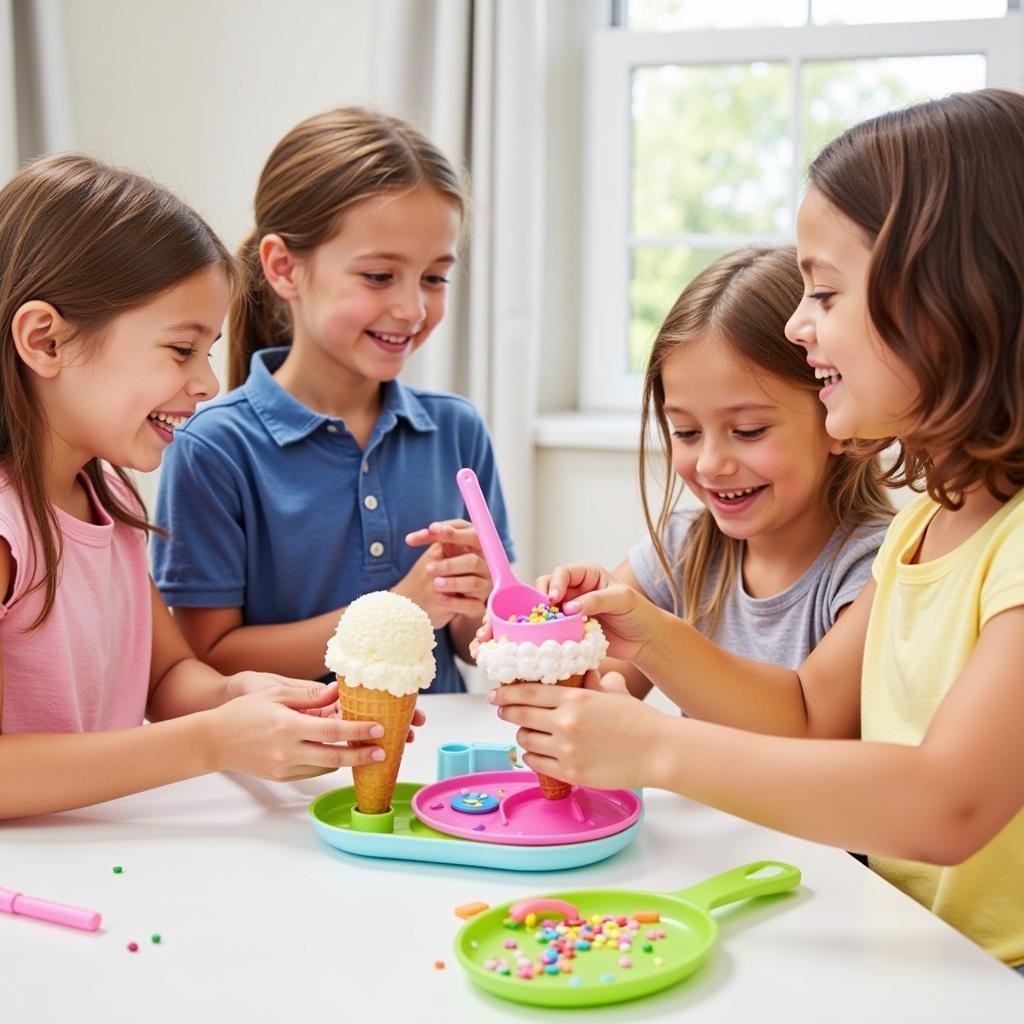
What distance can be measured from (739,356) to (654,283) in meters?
1.55

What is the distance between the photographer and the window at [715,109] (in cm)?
273

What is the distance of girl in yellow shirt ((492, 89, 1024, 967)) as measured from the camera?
3.16ft

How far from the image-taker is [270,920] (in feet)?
3.11

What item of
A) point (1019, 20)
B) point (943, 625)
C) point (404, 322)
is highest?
point (1019, 20)

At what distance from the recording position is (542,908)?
94 centimetres

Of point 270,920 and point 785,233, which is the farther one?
point 785,233

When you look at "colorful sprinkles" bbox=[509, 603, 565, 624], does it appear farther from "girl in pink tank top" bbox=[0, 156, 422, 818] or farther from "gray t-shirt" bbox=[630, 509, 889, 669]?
"gray t-shirt" bbox=[630, 509, 889, 669]

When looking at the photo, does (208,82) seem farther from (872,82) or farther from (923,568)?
(923,568)

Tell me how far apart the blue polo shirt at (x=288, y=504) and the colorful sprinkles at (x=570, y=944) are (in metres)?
1.01

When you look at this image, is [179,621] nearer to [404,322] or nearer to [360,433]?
[360,433]

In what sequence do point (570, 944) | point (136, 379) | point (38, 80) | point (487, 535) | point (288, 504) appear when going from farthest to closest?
point (38, 80) → point (288, 504) → point (136, 379) → point (487, 535) → point (570, 944)

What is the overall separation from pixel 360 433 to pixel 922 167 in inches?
42.8

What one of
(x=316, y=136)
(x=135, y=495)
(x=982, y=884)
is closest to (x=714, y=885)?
(x=982, y=884)

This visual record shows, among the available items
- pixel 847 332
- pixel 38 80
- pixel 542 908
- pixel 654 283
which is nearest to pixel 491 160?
pixel 654 283
